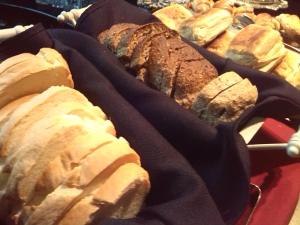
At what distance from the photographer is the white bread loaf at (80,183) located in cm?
42

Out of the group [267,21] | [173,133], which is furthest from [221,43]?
[173,133]

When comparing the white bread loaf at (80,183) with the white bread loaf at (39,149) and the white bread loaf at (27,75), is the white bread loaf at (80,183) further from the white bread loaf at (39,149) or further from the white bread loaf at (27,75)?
the white bread loaf at (27,75)

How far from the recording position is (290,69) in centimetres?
84

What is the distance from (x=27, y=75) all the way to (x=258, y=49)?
462 mm

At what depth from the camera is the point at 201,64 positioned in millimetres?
673

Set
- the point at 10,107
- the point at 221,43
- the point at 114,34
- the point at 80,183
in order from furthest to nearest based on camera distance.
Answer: the point at 221,43 < the point at 114,34 < the point at 10,107 < the point at 80,183

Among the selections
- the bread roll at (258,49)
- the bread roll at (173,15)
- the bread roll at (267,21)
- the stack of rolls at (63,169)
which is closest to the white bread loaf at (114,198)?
the stack of rolls at (63,169)

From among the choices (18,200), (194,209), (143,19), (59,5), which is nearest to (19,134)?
(18,200)

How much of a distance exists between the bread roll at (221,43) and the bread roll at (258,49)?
26 millimetres

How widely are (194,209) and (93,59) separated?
14.6 inches

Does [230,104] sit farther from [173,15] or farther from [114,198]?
[173,15]

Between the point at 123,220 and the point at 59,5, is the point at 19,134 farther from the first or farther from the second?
the point at 59,5

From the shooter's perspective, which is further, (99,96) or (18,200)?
(99,96)

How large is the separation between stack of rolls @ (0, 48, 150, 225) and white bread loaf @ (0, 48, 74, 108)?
0.05 meters
